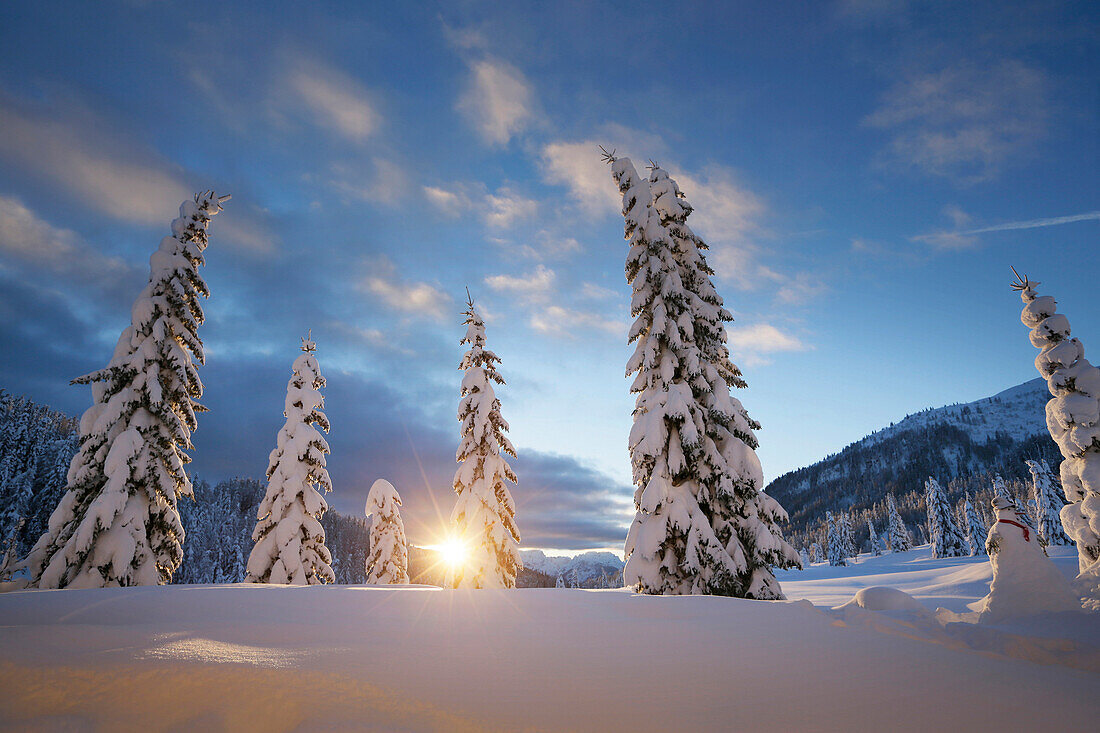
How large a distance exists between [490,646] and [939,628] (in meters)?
4.60

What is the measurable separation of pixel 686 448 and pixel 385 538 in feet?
83.1

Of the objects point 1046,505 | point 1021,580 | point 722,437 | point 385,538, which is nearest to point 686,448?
point 722,437

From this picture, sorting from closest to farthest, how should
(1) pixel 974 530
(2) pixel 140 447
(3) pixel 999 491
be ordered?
(2) pixel 140 447, (1) pixel 974 530, (3) pixel 999 491

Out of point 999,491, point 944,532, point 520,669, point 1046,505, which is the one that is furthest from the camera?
point 999,491

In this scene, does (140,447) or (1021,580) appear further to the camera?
(140,447)

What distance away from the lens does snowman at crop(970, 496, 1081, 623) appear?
6422mm

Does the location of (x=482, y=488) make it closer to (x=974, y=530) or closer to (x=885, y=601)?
(x=885, y=601)

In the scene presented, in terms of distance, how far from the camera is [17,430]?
57.8 meters

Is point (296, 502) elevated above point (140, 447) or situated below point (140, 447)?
below

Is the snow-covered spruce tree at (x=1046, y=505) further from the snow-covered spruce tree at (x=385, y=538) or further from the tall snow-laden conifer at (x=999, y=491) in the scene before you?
the snow-covered spruce tree at (x=385, y=538)

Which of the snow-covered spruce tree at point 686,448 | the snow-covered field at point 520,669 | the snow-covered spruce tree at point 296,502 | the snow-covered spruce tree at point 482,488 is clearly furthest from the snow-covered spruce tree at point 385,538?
the snow-covered field at point 520,669

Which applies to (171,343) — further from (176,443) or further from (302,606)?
(302,606)

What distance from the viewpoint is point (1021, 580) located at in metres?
6.68

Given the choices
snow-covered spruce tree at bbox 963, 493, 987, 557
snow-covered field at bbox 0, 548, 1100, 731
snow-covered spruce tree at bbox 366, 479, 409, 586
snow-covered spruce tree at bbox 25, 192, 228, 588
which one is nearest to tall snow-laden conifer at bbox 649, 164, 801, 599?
snow-covered field at bbox 0, 548, 1100, 731
